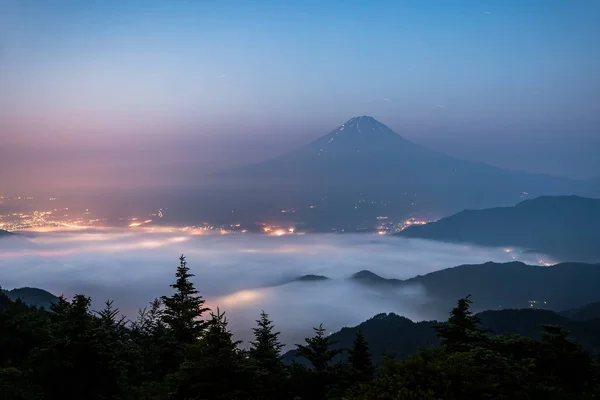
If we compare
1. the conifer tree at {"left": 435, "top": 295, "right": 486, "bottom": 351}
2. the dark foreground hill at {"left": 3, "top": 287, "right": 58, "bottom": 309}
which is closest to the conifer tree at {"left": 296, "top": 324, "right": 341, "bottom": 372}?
the conifer tree at {"left": 435, "top": 295, "right": 486, "bottom": 351}

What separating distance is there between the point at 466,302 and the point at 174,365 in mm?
15538

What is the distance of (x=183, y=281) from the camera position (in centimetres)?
2645

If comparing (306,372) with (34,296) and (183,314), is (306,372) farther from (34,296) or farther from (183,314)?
(34,296)

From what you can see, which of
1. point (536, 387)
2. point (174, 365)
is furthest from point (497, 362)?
point (174, 365)

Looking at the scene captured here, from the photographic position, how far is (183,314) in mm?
24547

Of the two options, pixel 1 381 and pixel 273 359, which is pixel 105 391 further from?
pixel 273 359

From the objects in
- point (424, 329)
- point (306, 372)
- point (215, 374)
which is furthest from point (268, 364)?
point (424, 329)

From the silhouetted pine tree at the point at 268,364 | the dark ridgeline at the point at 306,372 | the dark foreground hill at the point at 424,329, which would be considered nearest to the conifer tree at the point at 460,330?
the dark ridgeline at the point at 306,372

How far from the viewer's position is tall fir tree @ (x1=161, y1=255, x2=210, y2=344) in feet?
78.8

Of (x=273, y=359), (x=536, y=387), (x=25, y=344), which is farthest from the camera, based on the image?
(x=273, y=359)

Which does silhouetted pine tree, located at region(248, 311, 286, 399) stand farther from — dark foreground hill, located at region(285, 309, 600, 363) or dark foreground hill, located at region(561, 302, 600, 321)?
dark foreground hill, located at region(561, 302, 600, 321)

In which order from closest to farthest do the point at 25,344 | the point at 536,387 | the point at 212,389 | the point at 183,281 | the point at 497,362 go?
the point at 536,387 < the point at 212,389 < the point at 497,362 < the point at 25,344 < the point at 183,281

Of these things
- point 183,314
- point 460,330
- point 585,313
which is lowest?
point 585,313

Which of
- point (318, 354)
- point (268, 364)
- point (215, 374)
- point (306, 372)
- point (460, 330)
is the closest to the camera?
point (215, 374)
